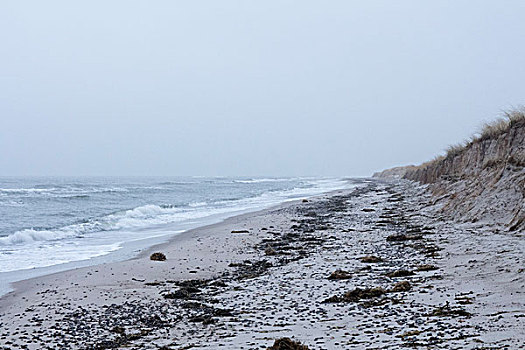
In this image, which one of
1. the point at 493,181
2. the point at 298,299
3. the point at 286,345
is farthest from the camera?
the point at 493,181

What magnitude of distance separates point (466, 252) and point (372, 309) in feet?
13.6

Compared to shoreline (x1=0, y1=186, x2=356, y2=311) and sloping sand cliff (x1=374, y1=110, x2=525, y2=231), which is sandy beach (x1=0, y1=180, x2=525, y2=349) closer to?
shoreline (x1=0, y1=186, x2=356, y2=311)

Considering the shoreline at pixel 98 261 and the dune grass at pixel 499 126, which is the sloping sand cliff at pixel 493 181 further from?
the shoreline at pixel 98 261

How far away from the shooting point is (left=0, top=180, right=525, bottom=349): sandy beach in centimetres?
577

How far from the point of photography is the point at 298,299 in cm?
791

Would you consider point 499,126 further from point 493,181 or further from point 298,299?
point 298,299

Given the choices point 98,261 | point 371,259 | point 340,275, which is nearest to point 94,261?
point 98,261

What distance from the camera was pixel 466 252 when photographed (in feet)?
32.2

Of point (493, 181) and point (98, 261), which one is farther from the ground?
point (493, 181)

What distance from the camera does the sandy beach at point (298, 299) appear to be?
5773 millimetres

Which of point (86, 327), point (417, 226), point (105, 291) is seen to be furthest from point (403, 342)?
point (417, 226)

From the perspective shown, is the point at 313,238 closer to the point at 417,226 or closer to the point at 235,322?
the point at 417,226

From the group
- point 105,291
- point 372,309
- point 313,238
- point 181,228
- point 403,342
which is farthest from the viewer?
point 181,228

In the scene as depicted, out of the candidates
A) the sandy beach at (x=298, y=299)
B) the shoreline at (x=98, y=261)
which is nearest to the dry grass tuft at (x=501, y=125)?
the sandy beach at (x=298, y=299)
